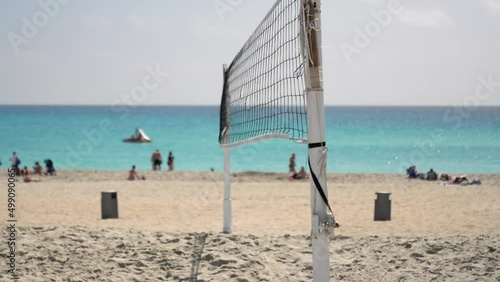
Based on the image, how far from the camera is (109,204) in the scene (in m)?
11.6

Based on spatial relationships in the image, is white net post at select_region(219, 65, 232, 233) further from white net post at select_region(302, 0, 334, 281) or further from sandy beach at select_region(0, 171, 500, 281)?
white net post at select_region(302, 0, 334, 281)

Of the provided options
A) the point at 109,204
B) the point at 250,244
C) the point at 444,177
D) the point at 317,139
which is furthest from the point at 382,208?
the point at 444,177

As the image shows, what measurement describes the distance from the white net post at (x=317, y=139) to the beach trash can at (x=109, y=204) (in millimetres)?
7620

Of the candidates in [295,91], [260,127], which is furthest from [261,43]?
[295,91]

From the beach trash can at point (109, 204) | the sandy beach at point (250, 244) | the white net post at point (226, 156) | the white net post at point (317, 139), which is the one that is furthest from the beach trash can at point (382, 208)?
the white net post at point (317, 139)

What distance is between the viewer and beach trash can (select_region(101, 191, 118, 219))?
37.6ft

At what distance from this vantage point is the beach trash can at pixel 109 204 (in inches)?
451

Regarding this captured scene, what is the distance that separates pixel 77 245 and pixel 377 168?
31.0 metres

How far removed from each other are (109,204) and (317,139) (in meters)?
7.83

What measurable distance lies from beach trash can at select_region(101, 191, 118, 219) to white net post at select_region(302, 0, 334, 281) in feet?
25.0

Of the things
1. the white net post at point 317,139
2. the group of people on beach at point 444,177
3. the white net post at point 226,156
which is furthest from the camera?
the group of people on beach at point 444,177

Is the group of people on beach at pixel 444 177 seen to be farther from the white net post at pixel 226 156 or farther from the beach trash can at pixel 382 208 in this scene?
the white net post at pixel 226 156

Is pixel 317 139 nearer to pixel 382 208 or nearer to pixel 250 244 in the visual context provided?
pixel 250 244

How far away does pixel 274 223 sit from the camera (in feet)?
35.6
